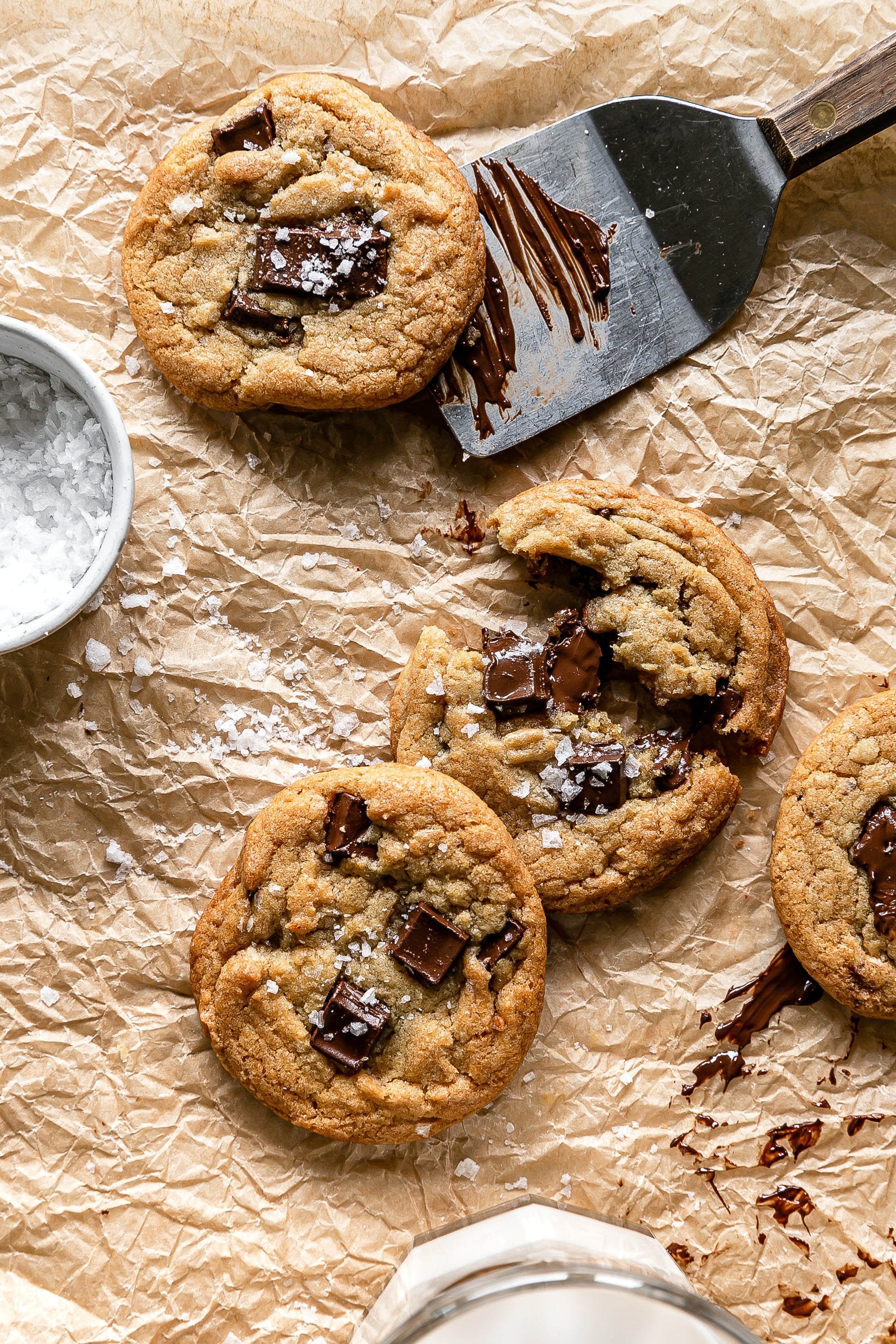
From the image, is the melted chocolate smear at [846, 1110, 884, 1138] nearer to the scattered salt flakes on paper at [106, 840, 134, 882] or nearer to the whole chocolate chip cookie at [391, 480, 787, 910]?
the whole chocolate chip cookie at [391, 480, 787, 910]

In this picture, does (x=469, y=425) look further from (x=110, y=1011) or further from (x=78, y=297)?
(x=110, y=1011)

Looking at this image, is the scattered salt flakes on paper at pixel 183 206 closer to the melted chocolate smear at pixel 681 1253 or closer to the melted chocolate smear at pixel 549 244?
the melted chocolate smear at pixel 549 244

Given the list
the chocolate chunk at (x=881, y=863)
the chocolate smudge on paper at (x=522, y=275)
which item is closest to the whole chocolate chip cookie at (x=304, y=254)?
the chocolate smudge on paper at (x=522, y=275)

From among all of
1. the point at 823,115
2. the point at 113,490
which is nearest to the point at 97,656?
the point at 113,490

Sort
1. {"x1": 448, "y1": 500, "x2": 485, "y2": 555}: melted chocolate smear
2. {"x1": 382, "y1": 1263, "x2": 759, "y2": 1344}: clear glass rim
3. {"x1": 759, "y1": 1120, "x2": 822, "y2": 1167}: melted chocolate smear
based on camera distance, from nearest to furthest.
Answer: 1. {"x1": 382, "y1": 1263, "x2": 759, "y2": 1344}: clear glass rim
2. {"x1": 759, "y1": 1120, "x2": 822, "y2": 1167}: melted chocolate smear
3. {"x1": 448, "y1": 500, "x2": 485, "y2": 555}: melted chocolate smear

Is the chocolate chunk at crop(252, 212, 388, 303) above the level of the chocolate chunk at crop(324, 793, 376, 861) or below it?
above

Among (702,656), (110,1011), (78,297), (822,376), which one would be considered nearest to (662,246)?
(822,376)

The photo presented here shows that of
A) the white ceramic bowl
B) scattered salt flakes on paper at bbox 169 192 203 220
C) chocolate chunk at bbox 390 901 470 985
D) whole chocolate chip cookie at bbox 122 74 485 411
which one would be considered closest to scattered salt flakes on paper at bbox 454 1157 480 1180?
chocolate chunk at bbox 390 901 470 985
